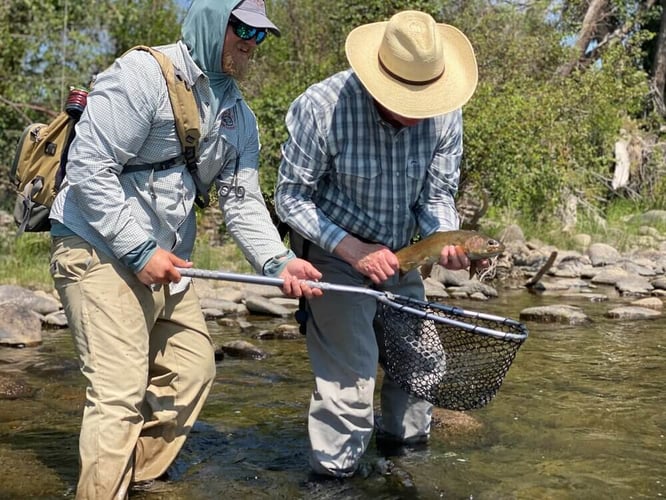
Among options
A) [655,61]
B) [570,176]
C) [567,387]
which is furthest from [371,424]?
[655,61]

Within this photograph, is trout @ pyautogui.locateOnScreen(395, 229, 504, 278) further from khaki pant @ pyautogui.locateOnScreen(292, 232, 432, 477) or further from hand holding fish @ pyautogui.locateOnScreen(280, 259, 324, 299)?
hand holding fish @ pyautogui.locateOnScreen(280, 259, 324, 299)

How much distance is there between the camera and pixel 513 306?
10812 millimetres

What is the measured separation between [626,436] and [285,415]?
6.43 ft

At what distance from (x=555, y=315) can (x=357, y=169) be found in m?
5.86

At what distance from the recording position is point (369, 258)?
162 inches

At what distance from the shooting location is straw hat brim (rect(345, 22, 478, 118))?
156 inches

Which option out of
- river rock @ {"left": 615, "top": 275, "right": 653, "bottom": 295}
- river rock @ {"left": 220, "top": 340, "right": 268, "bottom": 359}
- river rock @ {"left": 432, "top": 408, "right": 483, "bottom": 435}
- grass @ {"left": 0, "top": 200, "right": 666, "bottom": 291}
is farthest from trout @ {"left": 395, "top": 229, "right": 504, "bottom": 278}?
river rock @ {"left": 615, "top": 275, "right": 653, "bottom": 295}

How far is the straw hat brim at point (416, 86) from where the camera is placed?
397cm

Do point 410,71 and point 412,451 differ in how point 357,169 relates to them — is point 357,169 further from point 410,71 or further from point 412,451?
point 412,451

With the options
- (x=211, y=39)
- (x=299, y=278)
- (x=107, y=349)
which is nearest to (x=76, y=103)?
(x=211, y=39)

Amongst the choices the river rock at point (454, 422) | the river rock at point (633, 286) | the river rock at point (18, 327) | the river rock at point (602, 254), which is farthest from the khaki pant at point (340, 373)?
the river rock at point (602, 254)

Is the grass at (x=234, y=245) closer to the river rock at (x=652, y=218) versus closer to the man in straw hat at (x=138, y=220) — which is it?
the river rock at (x=652, y=218)

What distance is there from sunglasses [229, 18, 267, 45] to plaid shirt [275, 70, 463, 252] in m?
0.52

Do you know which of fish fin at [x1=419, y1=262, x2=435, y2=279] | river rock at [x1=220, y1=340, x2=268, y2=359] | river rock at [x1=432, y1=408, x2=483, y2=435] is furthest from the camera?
river rock at [x1=220, y1=340, x2=268, y2=359]
